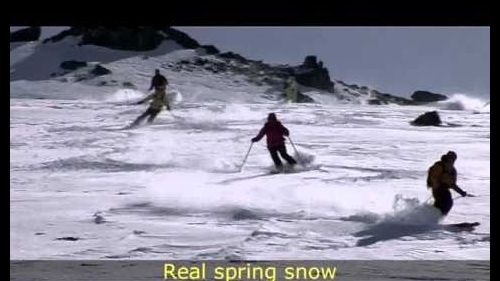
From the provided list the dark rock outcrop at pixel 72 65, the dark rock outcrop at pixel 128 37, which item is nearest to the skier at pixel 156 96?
the dark rock outcrop at pixel 128 37

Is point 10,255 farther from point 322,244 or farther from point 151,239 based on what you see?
point 322,244

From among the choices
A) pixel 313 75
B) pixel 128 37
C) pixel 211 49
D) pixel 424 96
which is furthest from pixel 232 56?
pixel 424 96

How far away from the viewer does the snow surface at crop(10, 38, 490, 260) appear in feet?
15.9

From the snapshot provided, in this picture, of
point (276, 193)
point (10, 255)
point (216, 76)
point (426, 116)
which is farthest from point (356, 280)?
point (10, 255)

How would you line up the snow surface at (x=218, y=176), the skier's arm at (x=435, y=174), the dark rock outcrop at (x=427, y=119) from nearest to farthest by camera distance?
the snow surface at (x=218, y=176) → the skier's arm at (x=435, y=174) → the dark rock outcrop at (x=427, y=119)

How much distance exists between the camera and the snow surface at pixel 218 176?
4844 millimetres

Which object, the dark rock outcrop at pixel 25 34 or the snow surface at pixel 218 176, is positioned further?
the dark rock outcrop at pixel 25 34

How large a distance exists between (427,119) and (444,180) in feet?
1.27

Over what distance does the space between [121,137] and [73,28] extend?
2.32 feet

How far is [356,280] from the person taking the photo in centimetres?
478

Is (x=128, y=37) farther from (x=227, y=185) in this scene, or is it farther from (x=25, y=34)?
(x=227, y=185)

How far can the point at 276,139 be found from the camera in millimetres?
4977

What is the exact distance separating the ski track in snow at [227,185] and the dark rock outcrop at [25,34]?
1.21ft

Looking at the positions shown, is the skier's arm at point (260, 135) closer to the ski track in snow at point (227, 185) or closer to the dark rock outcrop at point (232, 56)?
the ski track in snow at point (227, 185)
